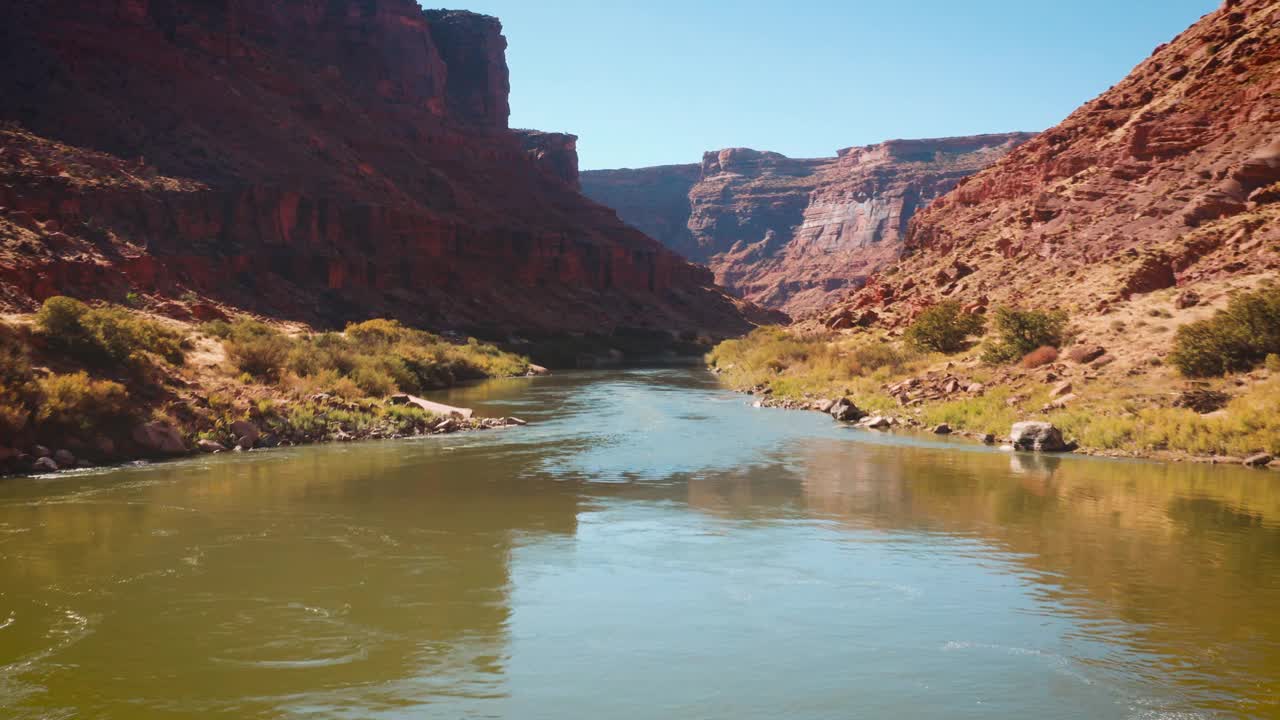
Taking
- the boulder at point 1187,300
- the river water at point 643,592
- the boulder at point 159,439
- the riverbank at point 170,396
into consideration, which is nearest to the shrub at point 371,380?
the riverbank at point 170,396

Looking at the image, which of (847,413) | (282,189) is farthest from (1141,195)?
(282,189)

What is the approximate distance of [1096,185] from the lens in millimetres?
41875

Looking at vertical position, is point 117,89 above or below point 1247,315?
above

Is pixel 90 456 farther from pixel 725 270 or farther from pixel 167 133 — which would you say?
pixel 725 270

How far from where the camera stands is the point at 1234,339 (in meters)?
22.3

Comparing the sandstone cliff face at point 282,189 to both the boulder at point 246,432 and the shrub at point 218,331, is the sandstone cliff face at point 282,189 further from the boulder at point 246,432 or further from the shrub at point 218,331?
the boulder at point 246,432

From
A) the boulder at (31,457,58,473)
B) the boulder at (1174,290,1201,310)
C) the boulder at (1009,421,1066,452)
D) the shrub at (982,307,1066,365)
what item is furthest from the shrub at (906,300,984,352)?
the boulder at (31,457,58,473)

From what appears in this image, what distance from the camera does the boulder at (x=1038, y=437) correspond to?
21719mm

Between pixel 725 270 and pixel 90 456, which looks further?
pixel 725 270

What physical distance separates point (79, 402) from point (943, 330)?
90.4ft

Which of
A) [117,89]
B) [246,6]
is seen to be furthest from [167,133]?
[246,6]

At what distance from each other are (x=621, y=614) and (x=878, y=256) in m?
162

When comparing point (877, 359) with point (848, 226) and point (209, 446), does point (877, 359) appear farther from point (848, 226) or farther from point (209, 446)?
point (848, 226)

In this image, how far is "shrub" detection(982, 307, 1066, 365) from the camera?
2908 centimetres
